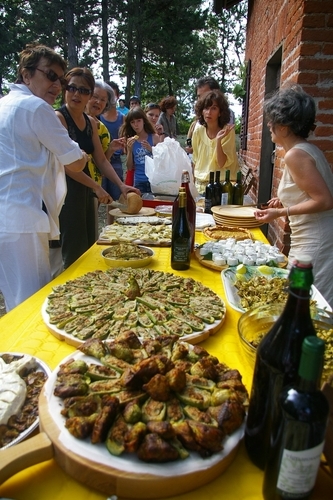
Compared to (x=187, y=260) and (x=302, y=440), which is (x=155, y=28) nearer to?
(x=187, y=260)

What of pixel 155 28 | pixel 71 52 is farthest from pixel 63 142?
pixel 155 28

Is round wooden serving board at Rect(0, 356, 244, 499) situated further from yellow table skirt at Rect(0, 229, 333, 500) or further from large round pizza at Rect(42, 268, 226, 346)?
large round pizza at Rect(42, 268, 226, 346)

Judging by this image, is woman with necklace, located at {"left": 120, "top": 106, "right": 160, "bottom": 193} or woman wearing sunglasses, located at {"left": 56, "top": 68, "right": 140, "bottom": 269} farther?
woman with necklace, located at {"left": 120, "top": 106, "right": 160, "bottom": 193}

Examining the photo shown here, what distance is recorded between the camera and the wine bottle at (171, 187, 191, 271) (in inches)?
81.5

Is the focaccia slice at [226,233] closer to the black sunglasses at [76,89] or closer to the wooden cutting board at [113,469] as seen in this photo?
the black sunglasses at [76,89]

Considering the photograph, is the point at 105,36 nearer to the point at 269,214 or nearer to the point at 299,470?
the point at 269,214

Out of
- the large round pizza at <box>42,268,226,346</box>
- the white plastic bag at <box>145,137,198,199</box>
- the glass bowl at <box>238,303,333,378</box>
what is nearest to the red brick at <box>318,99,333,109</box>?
the white plastic bag at <box>145,137,198,199</box>

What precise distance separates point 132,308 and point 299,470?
962mm

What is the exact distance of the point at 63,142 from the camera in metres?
2.26

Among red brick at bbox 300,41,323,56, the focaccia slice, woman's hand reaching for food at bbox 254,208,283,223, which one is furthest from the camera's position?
red brick at bbox 300,41,323,56

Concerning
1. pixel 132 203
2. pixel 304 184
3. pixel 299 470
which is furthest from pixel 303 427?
pixel 132 203

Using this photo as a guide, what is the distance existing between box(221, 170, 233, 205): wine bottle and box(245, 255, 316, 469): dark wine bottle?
8.82 feet

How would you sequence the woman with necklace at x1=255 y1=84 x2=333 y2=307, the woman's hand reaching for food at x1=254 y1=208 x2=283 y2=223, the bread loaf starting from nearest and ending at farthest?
1. the woman with necklace at x1=255 y1=84 x2=333 y2=307
2. the woman's hand reaching for food at x1=254 y1=208 x2=283 y2=223
3. the bread loaf

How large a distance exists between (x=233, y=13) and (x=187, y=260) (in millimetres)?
26749
